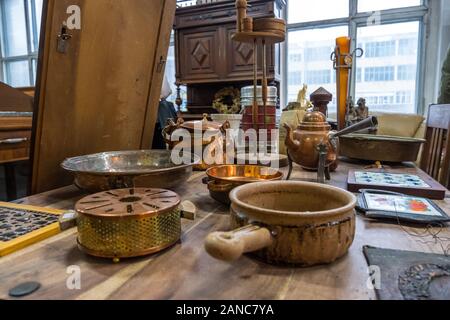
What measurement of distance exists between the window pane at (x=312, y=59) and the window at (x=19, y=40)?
3.70 meters

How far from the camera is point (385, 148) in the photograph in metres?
1.17

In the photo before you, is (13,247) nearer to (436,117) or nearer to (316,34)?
(436,117)

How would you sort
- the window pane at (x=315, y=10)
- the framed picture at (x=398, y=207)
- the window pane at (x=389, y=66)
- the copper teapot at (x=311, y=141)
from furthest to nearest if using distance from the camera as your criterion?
the window pane at (x=315, y=10) < the window pane at (x=389, y=66) < the copper teapot at (x=311, y=141) < the framed picture at (x=398, y=207)

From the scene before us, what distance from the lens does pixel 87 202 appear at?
1.67ft

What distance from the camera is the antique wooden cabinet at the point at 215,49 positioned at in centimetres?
273

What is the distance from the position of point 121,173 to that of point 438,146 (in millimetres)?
1382

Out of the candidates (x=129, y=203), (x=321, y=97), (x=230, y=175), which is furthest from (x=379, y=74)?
(x=129, y=203)

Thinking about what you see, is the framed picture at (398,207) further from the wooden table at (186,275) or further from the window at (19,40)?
the window at (19,40)

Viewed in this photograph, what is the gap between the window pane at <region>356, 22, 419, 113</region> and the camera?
9.81ft

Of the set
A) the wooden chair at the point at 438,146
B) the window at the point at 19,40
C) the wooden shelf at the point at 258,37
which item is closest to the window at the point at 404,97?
the wooden chair at the point at 438,146

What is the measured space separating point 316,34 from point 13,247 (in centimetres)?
340

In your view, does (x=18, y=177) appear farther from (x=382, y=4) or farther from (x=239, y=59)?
(x=382, y=4)

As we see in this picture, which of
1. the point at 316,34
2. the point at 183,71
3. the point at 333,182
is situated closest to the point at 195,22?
the point at 183,71

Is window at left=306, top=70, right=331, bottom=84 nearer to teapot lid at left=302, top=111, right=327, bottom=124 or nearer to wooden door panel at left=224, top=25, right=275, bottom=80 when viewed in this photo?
wooden door panel at left=224, top=25, right=275, bottom=80
